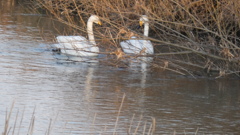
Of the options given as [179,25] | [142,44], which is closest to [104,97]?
[179,25]

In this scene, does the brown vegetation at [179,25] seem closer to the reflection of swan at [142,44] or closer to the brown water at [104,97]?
the reflection of swan at [142,44]

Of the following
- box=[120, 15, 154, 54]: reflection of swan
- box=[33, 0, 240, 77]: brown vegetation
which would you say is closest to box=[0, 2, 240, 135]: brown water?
box=[33, 0, 240, 77]: brown vegetation

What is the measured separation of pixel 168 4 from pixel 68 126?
6.09 metres

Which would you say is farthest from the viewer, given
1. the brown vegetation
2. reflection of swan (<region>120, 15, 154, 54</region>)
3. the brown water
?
the brown vegetation

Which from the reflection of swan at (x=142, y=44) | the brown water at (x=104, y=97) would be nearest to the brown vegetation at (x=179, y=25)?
the reflection of swan at (x=142, y=44)

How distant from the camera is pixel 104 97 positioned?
9438 millimetres

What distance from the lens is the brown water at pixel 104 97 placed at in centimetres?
773

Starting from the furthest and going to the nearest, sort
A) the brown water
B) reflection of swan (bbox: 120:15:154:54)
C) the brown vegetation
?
the brown vegetation
reflection of swan (bbox: 120:15:154:54)
the brown water

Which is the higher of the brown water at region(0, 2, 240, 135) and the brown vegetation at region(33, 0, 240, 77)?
the brown vegetation at region(33, 0, 240, 77)

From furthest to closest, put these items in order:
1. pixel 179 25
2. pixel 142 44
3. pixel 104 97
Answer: pixel 142 44 → pixel 179 25 → pixel 104 97

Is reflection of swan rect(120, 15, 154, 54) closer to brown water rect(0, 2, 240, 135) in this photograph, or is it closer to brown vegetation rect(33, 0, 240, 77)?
brown vegetation rect(33, 0, 240, 77)

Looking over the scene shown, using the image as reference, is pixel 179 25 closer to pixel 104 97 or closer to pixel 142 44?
pixel 142 44

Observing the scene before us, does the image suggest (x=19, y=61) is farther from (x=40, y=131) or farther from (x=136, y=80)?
(x=40, y=131)

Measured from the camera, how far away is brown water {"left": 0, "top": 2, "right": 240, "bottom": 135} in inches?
304
